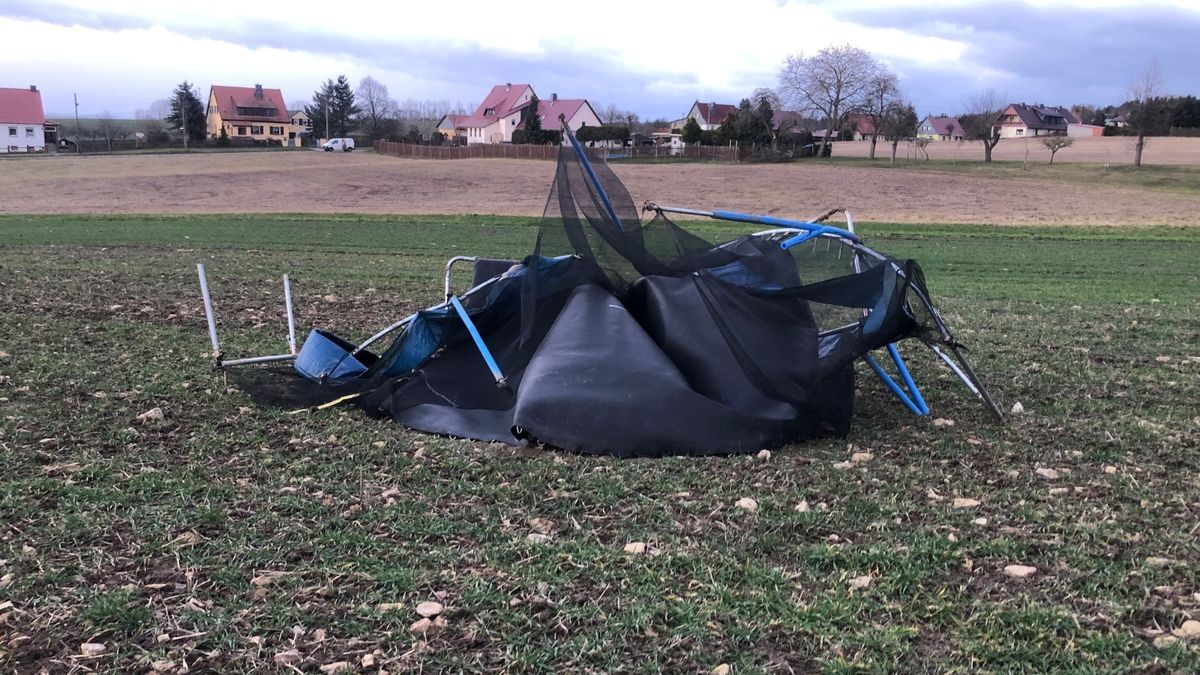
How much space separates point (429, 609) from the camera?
11.8ft

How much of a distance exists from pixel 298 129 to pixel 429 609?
13098 centimetres

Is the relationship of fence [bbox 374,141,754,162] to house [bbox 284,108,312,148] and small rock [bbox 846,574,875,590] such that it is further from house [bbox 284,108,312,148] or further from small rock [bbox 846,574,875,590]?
small rock [bbox 846,574,875,590]

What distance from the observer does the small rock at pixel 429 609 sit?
3.58m

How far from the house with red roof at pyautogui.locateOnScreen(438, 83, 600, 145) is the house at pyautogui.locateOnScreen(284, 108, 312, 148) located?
1771 cm

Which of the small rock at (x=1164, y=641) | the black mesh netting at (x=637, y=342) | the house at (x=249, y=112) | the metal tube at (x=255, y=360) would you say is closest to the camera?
the small rock at (x=1164, y=641)

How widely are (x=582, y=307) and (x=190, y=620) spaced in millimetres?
3309

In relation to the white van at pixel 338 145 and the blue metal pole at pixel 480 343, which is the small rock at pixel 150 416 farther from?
the white van at pixel 338 145

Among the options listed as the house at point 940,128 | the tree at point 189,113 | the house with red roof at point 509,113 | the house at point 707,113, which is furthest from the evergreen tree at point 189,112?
the house at point 940,128

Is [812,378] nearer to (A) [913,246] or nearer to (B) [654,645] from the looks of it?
(B) [654,645]

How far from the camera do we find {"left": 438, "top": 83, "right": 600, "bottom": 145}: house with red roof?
10525 centimetres

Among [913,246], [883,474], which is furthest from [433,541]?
[913,246]

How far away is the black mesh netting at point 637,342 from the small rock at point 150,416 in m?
0.67

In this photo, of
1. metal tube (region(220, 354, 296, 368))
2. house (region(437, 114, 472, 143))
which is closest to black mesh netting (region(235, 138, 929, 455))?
metal tube (region(220, 354, 296, 368))

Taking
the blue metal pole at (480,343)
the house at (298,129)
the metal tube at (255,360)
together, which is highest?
the house at (298,129)
